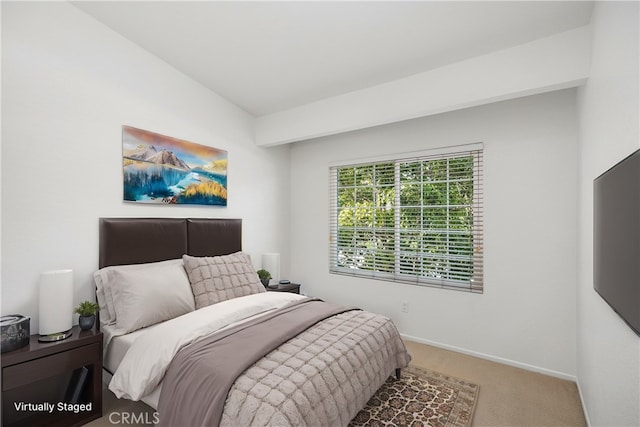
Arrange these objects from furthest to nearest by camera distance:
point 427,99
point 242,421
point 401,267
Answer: point 401,267 → point 427,99 → point 242,421

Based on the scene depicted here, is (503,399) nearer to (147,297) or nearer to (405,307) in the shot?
(405,307)

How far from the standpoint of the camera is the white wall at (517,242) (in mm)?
2668

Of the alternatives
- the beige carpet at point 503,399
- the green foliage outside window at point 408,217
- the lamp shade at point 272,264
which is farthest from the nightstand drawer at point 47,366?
the green foliage outside window at point 408,217

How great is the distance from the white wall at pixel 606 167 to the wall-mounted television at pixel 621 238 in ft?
0.35

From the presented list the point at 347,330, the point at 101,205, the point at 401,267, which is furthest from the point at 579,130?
the point at 101,205

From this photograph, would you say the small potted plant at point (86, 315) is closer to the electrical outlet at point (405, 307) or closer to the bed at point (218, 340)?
the bed at point (218, 340)

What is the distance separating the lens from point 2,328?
1.78 m

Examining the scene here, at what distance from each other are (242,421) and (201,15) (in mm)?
2646

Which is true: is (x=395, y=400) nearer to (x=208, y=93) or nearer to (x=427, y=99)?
(x=427, y=99)

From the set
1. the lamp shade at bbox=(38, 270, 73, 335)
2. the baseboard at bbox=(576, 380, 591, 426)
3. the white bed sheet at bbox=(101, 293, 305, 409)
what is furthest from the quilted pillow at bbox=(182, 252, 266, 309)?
the baseboard at bbox=(576, 380, 591, 426)

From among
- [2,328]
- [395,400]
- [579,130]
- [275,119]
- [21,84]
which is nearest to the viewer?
[2,328]

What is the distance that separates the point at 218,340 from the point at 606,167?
7.70 feet

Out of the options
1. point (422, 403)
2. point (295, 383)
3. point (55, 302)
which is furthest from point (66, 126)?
point (422, 403)

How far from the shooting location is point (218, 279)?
274cm
